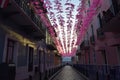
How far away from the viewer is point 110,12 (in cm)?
802

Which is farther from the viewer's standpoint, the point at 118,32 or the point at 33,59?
the point at 33,59

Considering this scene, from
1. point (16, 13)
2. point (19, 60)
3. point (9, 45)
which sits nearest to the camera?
point (16, 13)

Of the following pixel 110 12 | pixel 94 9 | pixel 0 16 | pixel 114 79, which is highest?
pixel 94 9

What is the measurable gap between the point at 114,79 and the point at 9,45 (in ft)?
17.4

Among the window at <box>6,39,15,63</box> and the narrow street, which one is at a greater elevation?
the window at <box>6,39,15,63</box>

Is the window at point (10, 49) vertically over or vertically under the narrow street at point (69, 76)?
over

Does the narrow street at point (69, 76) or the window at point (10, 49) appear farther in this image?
the narrow street at point (69, 76)

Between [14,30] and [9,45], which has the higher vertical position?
[14,30]

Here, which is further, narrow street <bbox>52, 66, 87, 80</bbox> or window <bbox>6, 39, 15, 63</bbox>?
narrow street <bbox>52, 66, 87, 80</bbox>

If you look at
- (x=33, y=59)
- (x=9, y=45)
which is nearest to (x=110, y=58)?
(x=33, y=59)

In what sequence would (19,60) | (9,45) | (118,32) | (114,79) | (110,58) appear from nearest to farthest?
(114,79), (9,45), (19,60), (118,32), (110,58)

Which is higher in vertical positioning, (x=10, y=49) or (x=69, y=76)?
(x=10, y=49)

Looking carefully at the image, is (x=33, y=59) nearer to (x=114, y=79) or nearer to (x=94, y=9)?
(x=114, y=79)

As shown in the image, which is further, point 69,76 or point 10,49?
point 69,76
